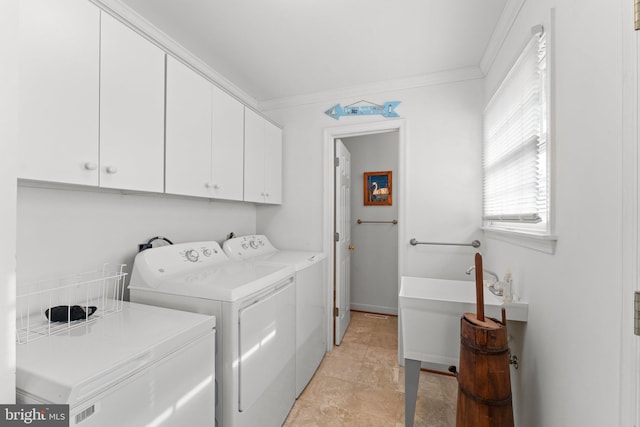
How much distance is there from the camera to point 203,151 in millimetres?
1748

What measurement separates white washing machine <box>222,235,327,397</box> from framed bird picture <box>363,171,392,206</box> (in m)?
1.38

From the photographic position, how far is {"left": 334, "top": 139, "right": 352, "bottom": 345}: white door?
8.94 feet

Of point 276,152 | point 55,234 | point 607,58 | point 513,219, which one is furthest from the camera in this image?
point 276,152

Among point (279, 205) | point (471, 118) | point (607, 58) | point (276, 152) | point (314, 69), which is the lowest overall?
point (279, 205)

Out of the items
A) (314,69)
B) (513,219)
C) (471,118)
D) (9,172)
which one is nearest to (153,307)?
(9,172)

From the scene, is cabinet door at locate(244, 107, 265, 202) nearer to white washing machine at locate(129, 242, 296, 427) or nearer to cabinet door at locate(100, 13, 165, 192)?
white washing machine at locate(129, 242, 296, 427)

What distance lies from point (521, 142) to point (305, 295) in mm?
1701

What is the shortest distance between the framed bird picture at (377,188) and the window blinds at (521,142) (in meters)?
1.66

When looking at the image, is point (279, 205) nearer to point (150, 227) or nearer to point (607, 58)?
point (150, 227)

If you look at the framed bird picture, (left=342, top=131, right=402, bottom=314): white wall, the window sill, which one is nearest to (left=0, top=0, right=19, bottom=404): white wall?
the window sill

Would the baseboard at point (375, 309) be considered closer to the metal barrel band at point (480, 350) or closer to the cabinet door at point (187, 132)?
the metal barrel band at point (480, 350)

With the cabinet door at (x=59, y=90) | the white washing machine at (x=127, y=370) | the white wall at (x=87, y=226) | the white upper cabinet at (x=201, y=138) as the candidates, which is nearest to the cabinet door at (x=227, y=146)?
the white upper cabinet at (x=201, y=138)

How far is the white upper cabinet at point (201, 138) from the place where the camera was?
1.52 metres

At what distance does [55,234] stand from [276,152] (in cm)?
178
